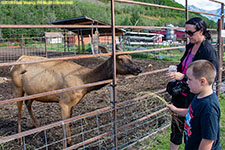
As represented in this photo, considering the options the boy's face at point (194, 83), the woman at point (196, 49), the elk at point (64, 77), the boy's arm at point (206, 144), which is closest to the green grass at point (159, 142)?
the woman at point (196, 49)

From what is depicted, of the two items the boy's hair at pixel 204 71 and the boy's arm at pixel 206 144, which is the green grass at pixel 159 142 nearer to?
the boy's arm at pixel 206 144

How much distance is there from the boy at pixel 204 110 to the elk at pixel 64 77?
210 centimetres

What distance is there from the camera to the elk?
12.7 ft

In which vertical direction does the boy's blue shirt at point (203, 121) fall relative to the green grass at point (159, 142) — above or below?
above

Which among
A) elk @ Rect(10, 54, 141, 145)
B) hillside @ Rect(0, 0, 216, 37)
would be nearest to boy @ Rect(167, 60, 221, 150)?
elk @ Rect(10, 54, 141, 145)

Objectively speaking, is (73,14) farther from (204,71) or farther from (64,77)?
(204,71)

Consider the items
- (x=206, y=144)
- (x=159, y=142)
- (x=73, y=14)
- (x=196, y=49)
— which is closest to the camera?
(x=206, y=144)

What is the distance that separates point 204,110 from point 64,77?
2.69 m

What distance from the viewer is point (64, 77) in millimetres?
3969

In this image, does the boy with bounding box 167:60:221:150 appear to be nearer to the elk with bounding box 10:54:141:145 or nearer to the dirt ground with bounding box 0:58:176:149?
the elk with bounding box 10:54:141:145

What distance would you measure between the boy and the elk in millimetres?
2098

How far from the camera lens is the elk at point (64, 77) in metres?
3.88

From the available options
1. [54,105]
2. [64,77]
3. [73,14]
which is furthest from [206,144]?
[73,14]

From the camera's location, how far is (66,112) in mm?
3861
